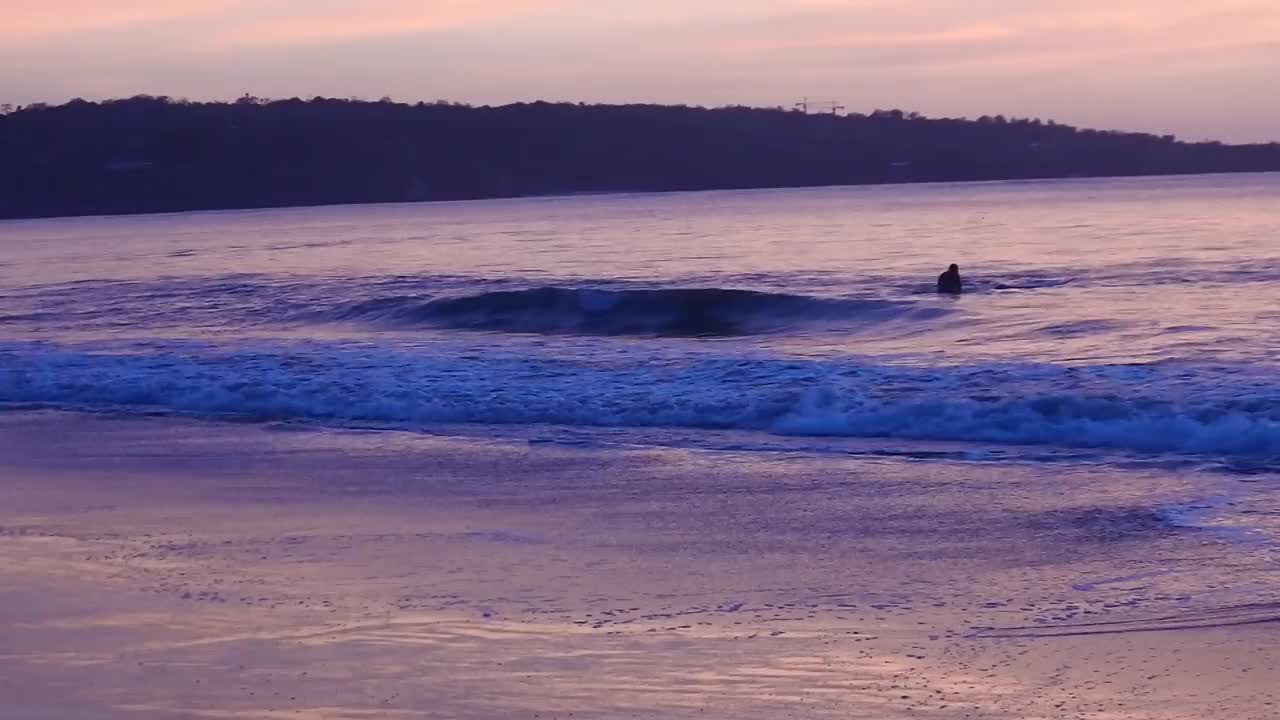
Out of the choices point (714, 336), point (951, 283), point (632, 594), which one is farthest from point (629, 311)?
point (632, 594)

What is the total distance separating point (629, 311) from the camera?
2369 cm

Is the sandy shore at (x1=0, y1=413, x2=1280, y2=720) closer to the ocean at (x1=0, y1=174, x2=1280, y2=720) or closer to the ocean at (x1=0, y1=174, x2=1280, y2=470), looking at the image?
the ocean at (x1=0, y1=174, x2=1280, y2=720)

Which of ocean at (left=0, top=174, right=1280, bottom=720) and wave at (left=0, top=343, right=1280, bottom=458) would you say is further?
→ wave at (left=0, top=343, right=1280, bottom=458)

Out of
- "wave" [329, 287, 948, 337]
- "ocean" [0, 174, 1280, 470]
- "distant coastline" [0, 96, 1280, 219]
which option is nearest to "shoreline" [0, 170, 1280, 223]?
"distant coastline" [0, 96, 1280, 219]

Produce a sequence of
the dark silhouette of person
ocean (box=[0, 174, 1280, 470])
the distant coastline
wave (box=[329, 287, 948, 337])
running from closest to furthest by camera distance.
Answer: ocean (box=[0, 174, 1280, 470])
wave (box=[329, 287, 948, 337])
the dark silhouette of person
the distant coastline

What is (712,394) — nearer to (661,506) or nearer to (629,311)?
(661,506)

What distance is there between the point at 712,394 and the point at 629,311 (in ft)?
32.8

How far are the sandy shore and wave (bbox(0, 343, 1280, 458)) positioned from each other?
4.81 ft

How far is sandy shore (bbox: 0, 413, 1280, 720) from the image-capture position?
18.3 ft

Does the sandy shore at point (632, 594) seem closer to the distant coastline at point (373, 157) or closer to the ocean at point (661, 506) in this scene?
the ocean at point (661, 506)

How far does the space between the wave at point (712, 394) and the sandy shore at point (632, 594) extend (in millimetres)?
1465

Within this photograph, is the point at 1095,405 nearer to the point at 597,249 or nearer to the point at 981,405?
the point at 981,405

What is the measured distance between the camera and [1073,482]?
974 cm

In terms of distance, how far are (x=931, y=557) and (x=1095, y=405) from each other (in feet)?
15.8
